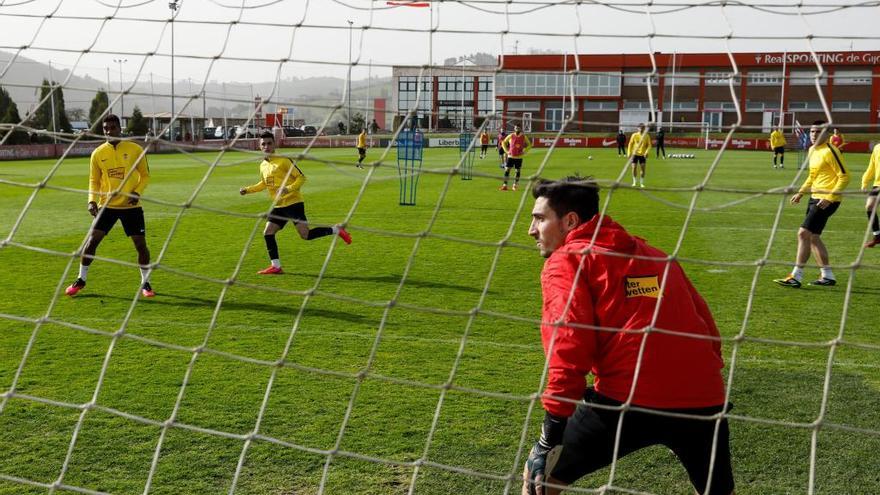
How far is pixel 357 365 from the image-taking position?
21.3 feet

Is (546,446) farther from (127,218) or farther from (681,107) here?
(681,107)

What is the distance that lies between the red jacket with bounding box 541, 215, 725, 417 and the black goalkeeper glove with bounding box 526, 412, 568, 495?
70 millimetres

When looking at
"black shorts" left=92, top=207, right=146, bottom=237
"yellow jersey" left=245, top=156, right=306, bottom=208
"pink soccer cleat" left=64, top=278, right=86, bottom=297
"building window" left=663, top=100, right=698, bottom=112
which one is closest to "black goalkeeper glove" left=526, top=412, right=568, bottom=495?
"building window" left=663, top=100, right=698, bottom=112

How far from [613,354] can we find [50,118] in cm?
3625

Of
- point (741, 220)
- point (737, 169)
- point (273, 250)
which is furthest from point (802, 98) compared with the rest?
point (273, 250)

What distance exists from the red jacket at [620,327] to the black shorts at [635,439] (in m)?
0.09

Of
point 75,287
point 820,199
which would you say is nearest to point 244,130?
point 75,287

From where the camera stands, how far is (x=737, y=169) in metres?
31.0

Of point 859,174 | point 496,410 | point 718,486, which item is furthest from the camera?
point 859,174

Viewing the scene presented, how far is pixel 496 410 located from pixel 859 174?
26537mm

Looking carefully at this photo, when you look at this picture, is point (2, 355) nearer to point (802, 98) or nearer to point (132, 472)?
point (132, 472)

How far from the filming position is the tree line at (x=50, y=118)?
4.87m

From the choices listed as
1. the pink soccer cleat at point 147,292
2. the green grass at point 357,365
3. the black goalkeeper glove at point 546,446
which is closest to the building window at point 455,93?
the green grass at point 357,365

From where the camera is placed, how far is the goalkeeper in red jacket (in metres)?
3.07
